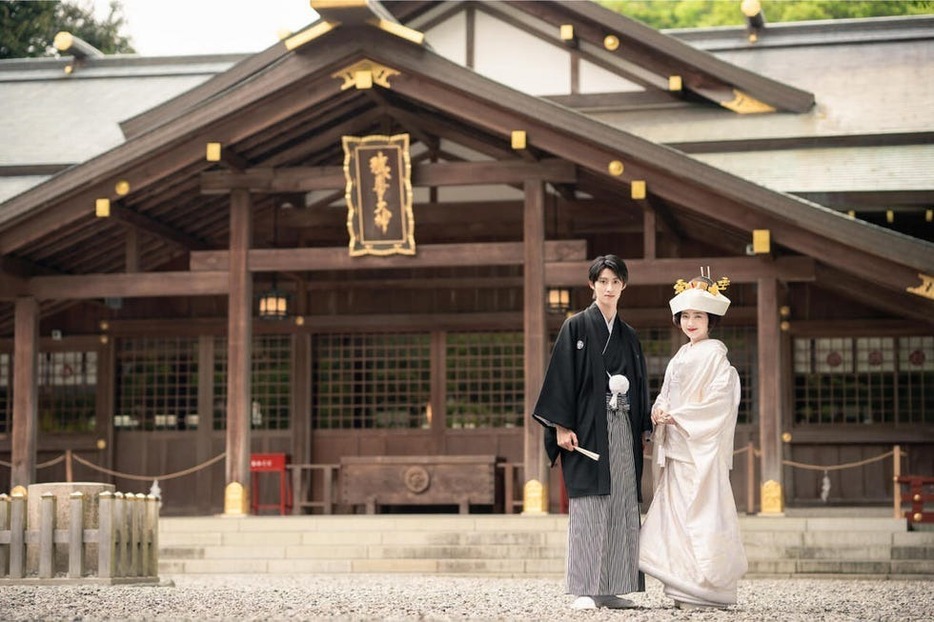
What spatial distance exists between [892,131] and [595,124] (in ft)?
13.9

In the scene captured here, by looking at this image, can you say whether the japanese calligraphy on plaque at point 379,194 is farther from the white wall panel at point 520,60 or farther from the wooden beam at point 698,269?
the white wall panel at point 520,60

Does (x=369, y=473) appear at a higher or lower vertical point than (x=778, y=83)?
lower

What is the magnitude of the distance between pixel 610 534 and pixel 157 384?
37.6 feet

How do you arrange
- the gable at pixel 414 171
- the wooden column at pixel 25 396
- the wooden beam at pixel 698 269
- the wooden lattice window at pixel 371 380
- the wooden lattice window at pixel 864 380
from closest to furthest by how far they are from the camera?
the gable at pixel 414 171
the wooden beam at pixel 698 269
the wooden column at pixel 25 396
the wooden lattice window at pixel 864 380
the wooden lattice window at pixel 371 380

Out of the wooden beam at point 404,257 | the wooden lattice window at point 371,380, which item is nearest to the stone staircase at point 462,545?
the wooden beam at point 404,257

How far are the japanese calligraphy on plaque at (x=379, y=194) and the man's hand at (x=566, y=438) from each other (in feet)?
22.6

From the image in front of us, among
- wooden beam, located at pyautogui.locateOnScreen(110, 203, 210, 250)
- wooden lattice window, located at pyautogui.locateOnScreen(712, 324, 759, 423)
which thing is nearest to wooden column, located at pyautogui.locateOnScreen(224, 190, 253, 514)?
wooden beam, located at pyautogui.locateOnScreen(110, 203, 210, 250)

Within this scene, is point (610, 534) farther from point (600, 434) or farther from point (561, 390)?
point (561, 390)

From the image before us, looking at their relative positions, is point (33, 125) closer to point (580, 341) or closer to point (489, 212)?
point (489, 212)

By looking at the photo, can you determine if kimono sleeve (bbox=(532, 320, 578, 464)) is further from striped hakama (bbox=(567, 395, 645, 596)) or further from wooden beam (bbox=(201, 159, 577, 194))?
wooden beam (bbox=(201, 159, 577, 194))

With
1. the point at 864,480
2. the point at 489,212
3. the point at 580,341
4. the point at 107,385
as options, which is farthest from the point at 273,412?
the point at 580,341

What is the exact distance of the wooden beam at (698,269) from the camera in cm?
1432

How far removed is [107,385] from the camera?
18.6 metres

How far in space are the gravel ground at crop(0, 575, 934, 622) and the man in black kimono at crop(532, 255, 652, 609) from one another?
295 millimetres
